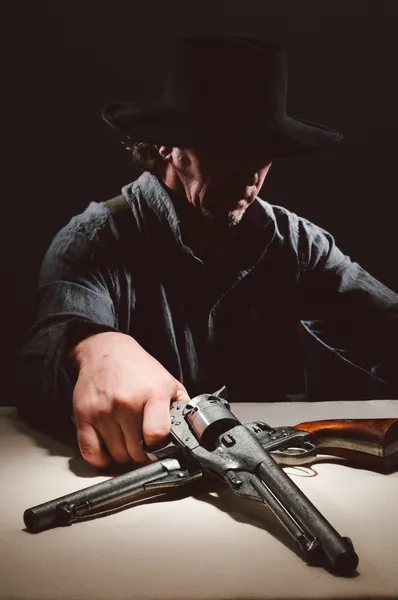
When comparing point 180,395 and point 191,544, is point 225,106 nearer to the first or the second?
point 180,395

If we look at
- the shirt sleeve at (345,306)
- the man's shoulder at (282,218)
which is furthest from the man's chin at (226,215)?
the shirt sleeve at (345,306)

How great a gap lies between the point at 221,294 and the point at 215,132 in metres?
0.50

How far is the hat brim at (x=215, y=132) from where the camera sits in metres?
1.57

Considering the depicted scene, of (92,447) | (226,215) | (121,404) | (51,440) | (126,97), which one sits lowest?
(51,440)

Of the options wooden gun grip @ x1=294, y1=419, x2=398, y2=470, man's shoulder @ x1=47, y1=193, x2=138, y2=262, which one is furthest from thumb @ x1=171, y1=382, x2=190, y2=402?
man's shoulder @ x1=47, y1=193, x2=138, y2=262

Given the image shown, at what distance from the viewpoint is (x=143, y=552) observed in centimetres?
102

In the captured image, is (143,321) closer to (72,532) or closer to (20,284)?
(20,284)

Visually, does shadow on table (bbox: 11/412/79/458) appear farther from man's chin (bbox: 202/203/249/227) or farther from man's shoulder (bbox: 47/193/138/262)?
man's chin (bbox: 202/203/249/227)

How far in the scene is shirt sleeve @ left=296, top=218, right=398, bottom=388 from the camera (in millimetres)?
1948

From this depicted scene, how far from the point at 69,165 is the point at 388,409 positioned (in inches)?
43.3

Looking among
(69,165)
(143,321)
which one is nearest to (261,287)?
(143,321)

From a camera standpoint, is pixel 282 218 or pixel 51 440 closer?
pixel 51 440

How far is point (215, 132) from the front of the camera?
1.57m

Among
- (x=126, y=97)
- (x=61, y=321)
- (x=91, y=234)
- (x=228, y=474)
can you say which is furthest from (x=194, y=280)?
(x=228, y=474)
